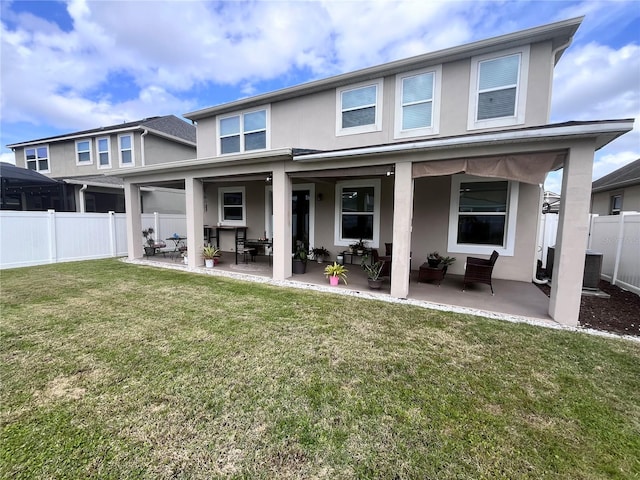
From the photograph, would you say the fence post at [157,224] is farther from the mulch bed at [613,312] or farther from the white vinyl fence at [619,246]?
the white vinyl fence at [619,246]

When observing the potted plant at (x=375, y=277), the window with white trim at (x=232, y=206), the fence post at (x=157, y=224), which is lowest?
the potted plant at (x=375, y=277)

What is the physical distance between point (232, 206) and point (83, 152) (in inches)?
459

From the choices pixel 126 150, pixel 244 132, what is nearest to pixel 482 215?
pixel 244 132

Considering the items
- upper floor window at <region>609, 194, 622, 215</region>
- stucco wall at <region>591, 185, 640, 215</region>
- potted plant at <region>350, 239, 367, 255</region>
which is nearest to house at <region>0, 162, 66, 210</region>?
potted plant at <region>350, 239, 367, 255</region>

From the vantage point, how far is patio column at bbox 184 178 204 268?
883cm

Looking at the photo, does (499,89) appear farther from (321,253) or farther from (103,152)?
(103,152)

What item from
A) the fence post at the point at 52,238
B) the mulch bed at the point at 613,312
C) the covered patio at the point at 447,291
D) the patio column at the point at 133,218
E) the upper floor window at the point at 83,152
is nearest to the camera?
the mulch bed at the point at 613,312

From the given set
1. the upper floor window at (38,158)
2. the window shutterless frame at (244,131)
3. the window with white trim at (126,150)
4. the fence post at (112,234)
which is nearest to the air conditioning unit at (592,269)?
the window shutterless frame at (244,131)

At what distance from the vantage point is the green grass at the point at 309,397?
6.60 ft

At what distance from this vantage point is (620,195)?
1367 centimetres

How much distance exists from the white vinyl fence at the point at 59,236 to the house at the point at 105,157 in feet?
11.8

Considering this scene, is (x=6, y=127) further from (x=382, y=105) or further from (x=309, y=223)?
(x=382, y=105)

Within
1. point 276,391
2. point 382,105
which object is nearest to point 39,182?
point 382,105

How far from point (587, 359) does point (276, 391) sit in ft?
12.9
